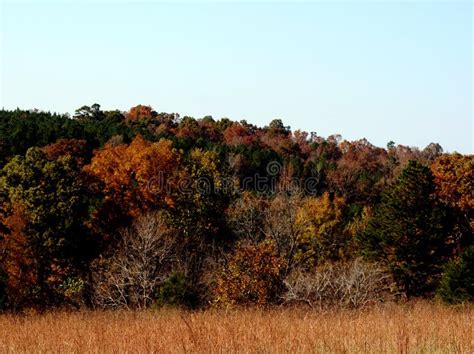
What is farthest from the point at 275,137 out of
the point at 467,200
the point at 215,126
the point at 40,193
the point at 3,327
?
the point at 3,327

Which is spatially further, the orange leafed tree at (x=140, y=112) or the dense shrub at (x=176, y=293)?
the orange leafed tree at (x=140, y=112)

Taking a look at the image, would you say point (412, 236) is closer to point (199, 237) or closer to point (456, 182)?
point (456, 182)

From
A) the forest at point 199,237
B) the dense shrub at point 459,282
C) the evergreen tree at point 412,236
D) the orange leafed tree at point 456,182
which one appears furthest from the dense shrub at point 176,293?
the orange leafed tree at point 456,182

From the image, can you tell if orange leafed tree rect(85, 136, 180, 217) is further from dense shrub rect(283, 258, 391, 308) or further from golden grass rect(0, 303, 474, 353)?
golden grass rect(0, 303, 474, 353)

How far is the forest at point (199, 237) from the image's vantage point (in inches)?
1239

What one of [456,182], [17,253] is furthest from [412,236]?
[17,253]

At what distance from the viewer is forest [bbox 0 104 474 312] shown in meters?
31.5

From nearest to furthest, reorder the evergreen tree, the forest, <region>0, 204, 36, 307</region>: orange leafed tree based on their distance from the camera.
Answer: the forest → <region>0, 204, 36, 307</region>: orange leafed tree → the evergreen tree

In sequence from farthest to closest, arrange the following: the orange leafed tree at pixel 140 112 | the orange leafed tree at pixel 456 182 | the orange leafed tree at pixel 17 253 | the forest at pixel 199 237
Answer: the orange leafed tree at pixel 140 112
the orange leafed tree at pixel 456 182
the orange leafed tree at pixel 17 253
the forest at pixel 199 237

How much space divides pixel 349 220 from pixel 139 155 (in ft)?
83.3

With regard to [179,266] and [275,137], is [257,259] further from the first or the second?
[275,137]

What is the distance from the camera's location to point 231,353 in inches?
321

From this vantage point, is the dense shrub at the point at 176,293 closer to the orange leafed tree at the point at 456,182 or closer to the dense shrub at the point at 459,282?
the dense shrub at the point at 459,282

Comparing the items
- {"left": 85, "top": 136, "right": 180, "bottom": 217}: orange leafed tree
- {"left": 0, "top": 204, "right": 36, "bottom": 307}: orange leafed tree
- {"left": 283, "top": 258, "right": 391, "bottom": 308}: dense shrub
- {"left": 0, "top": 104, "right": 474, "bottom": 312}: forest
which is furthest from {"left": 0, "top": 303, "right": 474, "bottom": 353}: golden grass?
{"left": 85, "top": 136, "right": 180, "bottom": 217}: orange leafed tree
